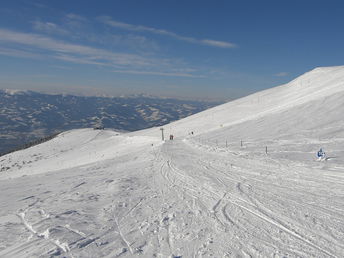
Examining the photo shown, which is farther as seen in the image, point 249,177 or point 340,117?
point 340,117

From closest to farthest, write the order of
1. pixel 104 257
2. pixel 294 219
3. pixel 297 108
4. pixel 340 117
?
1. pixel 104 257
2. pixel 294 219
3. pixel 340 117
4. pixel 297 108

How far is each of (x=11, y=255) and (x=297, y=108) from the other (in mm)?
50407

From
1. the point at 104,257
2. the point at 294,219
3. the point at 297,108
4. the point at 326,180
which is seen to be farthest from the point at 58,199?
the point at 297,108

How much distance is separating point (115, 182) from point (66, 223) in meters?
7.20

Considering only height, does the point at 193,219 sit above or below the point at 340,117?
below

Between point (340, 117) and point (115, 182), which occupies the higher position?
point (340, 117)

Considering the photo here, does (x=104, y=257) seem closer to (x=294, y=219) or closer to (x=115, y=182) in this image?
(x=294, y=219)

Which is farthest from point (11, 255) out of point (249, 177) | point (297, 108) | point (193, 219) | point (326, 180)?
point (297, 108)

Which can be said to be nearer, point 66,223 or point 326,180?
point 66,223

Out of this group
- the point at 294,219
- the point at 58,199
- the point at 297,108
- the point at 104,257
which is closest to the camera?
the point at 104,257

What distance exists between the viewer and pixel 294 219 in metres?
9.36

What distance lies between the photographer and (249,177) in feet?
53.7

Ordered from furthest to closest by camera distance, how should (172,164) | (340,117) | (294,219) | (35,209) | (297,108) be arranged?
(297,108) < (340,117) < (172,164) < (35,209) < (294,219)

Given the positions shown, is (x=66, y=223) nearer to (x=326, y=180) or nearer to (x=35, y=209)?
(x=35, y=209)
